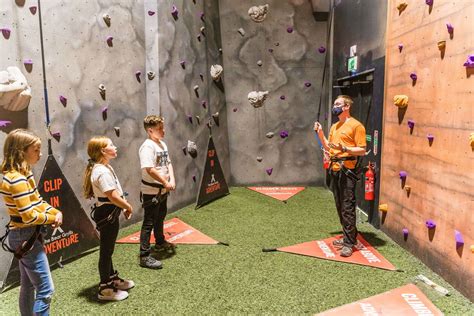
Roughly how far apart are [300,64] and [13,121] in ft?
17.5

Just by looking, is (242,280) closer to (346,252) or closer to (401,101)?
(346,252)

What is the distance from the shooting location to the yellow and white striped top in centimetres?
226

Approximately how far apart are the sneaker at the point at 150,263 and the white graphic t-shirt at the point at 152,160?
2.18 feet

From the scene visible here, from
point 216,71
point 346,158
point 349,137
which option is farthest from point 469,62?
point 216,71

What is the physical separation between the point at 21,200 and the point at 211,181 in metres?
4.22

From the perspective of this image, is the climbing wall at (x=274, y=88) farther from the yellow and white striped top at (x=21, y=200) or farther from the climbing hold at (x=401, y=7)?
the yellow and white striped top at (x=21, y=200)

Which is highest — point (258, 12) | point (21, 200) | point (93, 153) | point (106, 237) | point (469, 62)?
point (258, 12)

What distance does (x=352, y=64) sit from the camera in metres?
5.78

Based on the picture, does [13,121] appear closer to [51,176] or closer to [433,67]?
[51,176]

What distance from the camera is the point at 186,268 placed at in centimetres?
376

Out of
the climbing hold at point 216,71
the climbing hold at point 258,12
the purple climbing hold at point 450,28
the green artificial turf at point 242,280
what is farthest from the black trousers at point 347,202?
the climbing hold at point 258,12

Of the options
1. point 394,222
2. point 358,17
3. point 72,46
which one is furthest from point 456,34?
point 72,46

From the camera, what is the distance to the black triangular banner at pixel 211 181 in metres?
6.15

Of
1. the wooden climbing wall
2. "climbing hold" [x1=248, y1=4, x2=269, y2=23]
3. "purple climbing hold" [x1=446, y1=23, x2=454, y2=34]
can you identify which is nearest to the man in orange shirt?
the wooden climbing wall
